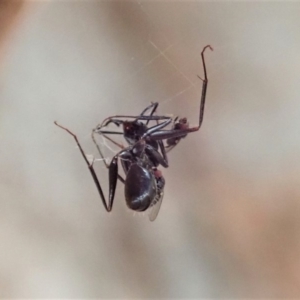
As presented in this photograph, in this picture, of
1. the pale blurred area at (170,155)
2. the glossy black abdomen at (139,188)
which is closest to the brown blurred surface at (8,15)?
the pale blurred area at (170,155)

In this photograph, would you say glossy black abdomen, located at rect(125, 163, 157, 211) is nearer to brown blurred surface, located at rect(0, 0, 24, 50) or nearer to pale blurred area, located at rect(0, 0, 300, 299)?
pale blurred area, located at rect(0, 0, 300, 299)

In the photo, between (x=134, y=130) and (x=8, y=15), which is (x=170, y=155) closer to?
(x=134, y=130)

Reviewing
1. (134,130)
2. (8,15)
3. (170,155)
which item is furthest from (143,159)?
(8,15)

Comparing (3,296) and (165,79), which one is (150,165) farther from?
(3,296)

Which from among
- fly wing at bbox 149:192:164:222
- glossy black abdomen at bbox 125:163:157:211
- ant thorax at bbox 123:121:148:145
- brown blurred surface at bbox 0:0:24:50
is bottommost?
fly wing at bbox 149:192:164:222

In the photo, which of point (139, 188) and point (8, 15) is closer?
point (139, 188)

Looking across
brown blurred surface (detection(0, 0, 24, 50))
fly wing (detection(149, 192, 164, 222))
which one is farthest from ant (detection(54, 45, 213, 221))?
brown blurred surface (detection(0, 0, 24, 50))

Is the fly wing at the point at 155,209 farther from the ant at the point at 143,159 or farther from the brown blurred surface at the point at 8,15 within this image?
the brown blurred surface at the point at 8,15
